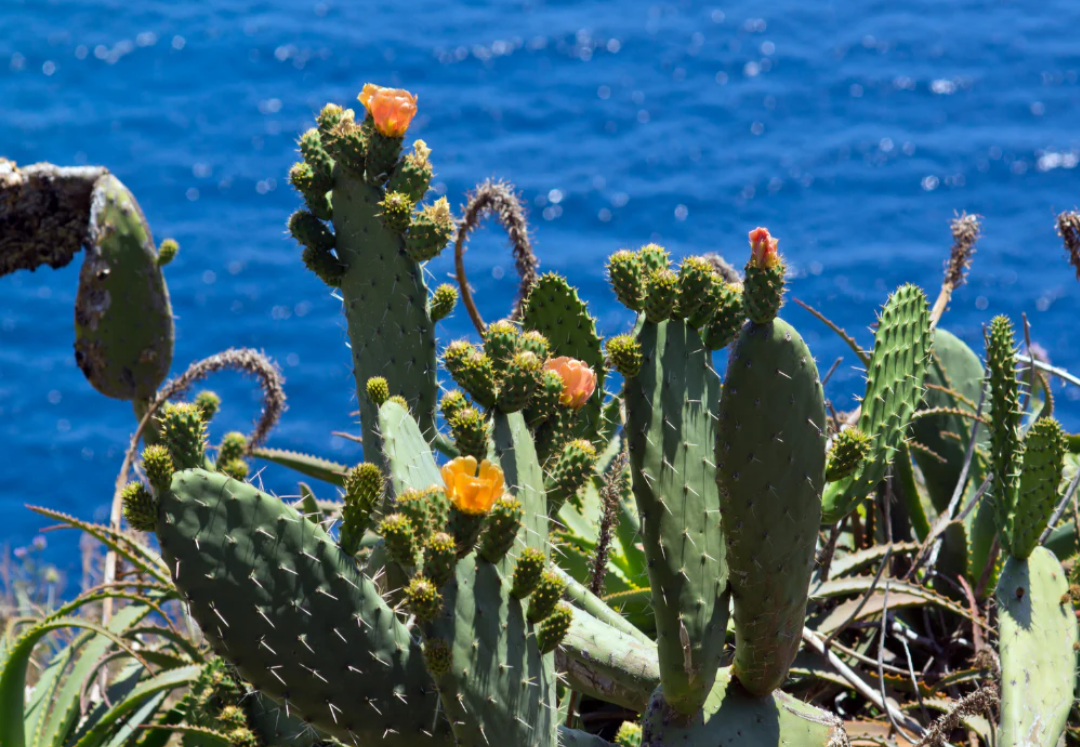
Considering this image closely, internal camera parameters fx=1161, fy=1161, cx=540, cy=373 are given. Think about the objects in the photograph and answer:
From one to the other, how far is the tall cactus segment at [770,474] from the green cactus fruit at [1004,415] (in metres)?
0.41

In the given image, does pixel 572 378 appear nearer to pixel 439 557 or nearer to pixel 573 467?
pixel 573 467

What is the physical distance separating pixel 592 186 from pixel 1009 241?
12.2 ft

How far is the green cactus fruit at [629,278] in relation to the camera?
129 cm

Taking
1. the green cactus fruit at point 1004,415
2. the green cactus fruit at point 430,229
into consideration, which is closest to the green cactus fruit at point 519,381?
the green cactus fruit at point 430,229

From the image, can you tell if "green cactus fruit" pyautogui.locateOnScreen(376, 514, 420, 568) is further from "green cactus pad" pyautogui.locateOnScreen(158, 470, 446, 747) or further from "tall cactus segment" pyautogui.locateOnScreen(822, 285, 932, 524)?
"tall cactus segment" pyautogui.locateOnScreen(822, 285, 932, 524)

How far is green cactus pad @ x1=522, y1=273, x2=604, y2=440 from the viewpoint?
1597mm

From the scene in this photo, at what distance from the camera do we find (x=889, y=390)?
1576 millimetres

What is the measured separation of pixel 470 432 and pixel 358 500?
0.14 meters

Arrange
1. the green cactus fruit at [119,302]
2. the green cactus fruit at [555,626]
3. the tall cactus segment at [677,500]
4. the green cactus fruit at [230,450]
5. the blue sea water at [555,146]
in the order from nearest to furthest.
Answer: the green cactus fruit at [555,626] → the tall cactus segment at [677,500] → the green cactus fruit at [230,450] → the green cactus fruit at [119,302] → the blue sea water at [555,146]

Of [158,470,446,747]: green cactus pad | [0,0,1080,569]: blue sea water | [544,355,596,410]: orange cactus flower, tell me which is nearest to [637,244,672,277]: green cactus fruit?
[544,355,596,410]: orange cactus flower

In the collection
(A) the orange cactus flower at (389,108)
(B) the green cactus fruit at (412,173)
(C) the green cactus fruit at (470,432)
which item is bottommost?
(C) the green cactus fruit at (470,432)

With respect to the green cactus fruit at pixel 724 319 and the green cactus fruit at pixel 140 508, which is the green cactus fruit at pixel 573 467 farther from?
the green cactus fruit at pixel 140 508

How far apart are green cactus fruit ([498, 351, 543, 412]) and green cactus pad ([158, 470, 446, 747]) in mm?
244

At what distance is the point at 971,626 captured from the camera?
196 cm
